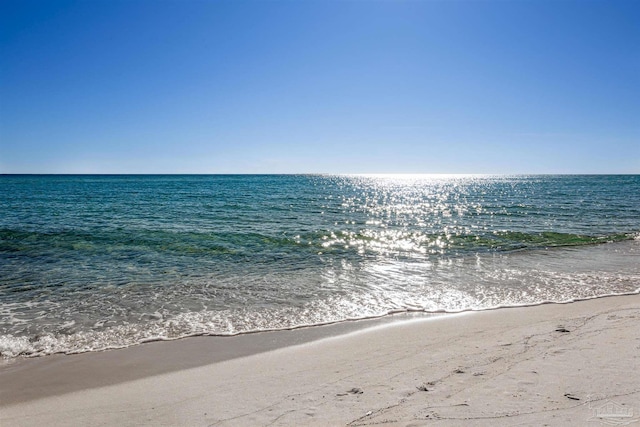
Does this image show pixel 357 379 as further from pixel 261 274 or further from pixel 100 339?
pixel 261 274

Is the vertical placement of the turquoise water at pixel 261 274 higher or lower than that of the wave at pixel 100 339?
higher

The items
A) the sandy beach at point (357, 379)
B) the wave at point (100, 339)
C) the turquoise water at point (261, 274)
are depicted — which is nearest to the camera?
the sandy beach at point (357, 379)

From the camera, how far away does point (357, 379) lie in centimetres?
568

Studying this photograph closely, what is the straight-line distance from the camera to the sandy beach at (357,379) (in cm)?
461

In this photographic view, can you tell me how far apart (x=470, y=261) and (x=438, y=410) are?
12.1 metres

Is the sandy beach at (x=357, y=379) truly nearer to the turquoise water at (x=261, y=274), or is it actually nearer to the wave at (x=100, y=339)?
the wave at (x=100, y=339)

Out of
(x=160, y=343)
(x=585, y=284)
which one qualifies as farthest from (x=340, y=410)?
(x=585, y=284)

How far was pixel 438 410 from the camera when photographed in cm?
458

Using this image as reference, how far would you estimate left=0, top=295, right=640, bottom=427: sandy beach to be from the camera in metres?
4.61

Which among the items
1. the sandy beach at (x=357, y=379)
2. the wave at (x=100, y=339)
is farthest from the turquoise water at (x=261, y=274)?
the sandy beach at (x=357, y=379)

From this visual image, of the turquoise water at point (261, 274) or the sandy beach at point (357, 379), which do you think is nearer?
the sandy beach at point (357, 379)

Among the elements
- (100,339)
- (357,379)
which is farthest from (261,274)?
(357,379)

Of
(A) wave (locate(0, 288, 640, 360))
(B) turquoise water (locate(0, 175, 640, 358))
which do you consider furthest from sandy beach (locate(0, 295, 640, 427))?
(B) turquoise water (locate(0, 175, 640, 358))

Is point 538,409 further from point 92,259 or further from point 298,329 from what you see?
point 92,259
